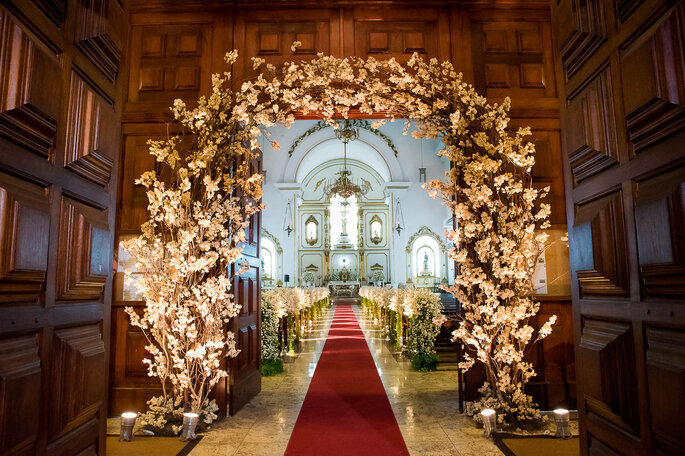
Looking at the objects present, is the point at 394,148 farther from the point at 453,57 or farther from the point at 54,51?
the point at 54,51

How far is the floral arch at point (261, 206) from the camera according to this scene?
3.53 m

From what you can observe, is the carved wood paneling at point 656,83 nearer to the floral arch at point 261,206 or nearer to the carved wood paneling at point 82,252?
the carved wood paneling at point 82,252

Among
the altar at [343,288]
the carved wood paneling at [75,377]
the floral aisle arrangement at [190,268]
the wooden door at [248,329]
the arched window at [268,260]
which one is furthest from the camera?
the altar at [343,288]

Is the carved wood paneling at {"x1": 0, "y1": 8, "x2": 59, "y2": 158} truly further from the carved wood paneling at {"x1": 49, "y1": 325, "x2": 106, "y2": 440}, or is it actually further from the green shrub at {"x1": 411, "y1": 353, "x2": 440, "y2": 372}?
the green shrub at {"x1": 411, "y1": 353, "x2": 440, "y2": 372}

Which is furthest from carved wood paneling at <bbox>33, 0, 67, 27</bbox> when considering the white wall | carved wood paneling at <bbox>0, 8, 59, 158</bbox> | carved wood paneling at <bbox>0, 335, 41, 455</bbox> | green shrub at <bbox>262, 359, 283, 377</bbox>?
the white wall

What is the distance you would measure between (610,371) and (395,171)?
17936 millimetres

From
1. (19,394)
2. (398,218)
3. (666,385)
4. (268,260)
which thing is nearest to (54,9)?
(19,394)

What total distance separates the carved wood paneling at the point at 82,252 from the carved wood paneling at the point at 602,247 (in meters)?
1.85

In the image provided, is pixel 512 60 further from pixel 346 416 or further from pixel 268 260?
pixel 268 260

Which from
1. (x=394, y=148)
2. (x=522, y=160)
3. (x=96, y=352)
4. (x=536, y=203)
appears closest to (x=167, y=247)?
(x=96, y=352)

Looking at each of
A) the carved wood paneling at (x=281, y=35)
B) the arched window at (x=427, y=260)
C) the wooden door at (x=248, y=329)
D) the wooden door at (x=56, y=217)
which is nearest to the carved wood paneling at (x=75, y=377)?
the wooden door at (x=56, y=217)

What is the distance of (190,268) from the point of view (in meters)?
3.46

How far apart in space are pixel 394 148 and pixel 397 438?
16.6 meters

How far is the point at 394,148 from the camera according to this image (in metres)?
19.2
